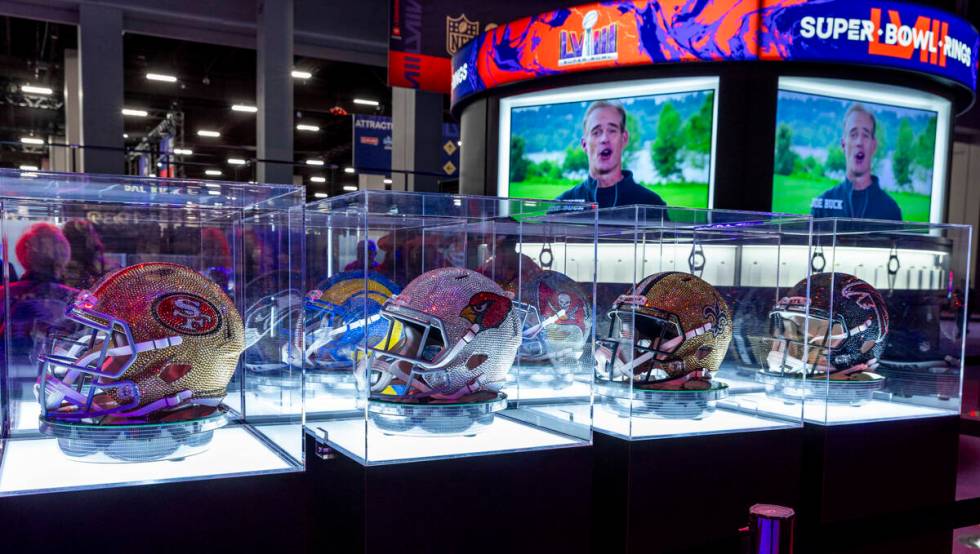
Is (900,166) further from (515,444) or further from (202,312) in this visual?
(202,312)

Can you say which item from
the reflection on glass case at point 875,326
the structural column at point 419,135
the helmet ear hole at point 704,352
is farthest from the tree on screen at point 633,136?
the helmet ear hole at point 704,352

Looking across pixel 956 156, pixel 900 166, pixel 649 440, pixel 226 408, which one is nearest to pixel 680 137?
pixel 900 166

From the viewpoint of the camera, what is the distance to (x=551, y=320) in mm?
3031

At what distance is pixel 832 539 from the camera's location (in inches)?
97.9

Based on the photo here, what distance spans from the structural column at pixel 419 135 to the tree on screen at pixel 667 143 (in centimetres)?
489

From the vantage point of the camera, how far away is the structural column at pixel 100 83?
389 inches

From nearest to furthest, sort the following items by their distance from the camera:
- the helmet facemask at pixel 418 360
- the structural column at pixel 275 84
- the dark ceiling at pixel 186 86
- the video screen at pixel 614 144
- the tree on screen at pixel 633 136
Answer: the helmet facemask at pixel 418 360, the video screen at pixel 614 144, the tree on screen at pixel 633 136, the structural column at pixel 275 84, the dark ceiling at pixel 186 86

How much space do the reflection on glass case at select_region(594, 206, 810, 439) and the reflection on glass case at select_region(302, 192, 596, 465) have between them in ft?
0.48

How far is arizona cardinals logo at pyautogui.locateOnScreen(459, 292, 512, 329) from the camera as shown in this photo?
7.97 ft


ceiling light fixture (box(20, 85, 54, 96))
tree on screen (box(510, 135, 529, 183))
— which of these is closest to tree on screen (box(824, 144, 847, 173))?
tree on screen (box(510, 135, 529, 183))

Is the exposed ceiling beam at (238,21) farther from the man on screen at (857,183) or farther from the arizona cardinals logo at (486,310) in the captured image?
the arizona cardinals logo at (486,310)

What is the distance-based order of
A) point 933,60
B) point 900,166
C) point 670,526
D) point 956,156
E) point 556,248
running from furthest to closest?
point 956,156
point 900,166
point 933,60
point 556,248
point 670,526

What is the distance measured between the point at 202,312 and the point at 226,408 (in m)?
0.33

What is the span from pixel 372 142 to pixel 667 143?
680 cm
